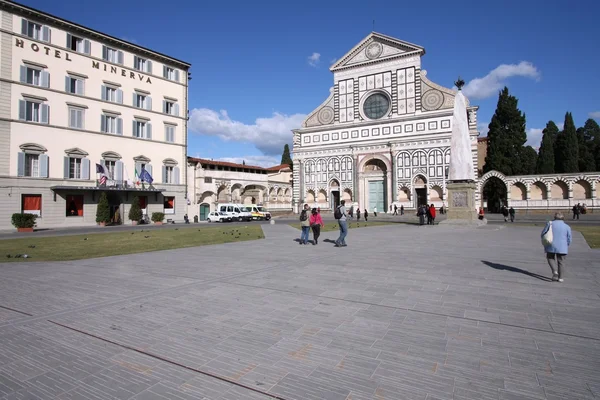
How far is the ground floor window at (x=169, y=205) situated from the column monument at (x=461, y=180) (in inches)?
1154

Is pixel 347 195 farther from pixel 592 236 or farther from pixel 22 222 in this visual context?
pixel 22 222

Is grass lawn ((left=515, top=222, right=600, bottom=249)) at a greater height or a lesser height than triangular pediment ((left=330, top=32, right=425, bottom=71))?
lesser

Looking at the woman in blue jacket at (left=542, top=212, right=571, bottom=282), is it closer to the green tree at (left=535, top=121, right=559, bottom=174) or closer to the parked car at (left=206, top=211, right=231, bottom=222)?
the parked car at (left=206, top=211, right=231, bottom=222)

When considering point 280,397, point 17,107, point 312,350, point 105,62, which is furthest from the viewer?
point 105,62

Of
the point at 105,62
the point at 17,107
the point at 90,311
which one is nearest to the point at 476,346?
the point at 90,311

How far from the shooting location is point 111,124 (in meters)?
35.9

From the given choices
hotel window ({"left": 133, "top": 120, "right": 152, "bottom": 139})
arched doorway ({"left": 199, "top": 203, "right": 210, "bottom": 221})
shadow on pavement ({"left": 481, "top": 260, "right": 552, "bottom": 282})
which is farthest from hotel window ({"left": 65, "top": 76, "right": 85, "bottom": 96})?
shadow on pavement ({"left": 481, "top": 260, "right": 552, "bottom": 282})

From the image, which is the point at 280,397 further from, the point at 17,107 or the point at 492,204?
the point at 492,204

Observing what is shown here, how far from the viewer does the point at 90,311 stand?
5.82 meters

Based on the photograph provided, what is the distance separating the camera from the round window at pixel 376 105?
52891 millimetres

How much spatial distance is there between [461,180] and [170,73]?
1290 inches

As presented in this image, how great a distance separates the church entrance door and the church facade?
0.14m

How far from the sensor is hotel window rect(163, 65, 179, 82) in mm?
40719

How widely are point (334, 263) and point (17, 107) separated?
3195 cm
